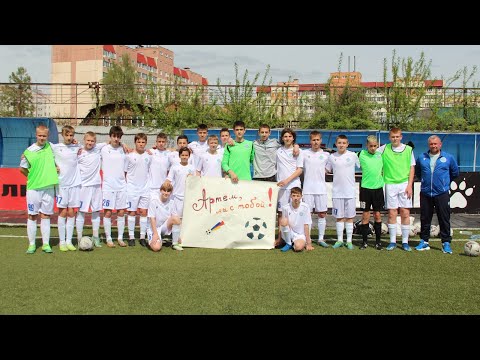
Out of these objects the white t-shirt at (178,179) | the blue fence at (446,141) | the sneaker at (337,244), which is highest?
the blue fence at (446,141)

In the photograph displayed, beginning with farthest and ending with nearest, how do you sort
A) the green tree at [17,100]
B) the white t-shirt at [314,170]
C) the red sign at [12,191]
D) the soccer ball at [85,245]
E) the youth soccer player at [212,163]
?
the green tree at [17,100] → the red sign at [12,191] → the youth soccer player at [212,163] → the white t-shirt at [314,170] → the soccer ball at [85,245]

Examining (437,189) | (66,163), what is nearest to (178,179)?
(66,163)

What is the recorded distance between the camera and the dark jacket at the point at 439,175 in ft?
28.9

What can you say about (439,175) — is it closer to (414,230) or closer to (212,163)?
(414,230)

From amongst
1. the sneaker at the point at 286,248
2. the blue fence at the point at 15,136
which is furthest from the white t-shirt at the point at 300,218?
the blue fence at the point at 15,136

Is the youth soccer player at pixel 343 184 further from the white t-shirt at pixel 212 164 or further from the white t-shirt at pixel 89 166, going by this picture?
the white t-shirt at pixel 89 166

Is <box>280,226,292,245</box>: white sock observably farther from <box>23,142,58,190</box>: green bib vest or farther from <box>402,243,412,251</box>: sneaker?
<box>23,142,58,190</box>: green bib vest

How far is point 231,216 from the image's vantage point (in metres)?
8.79

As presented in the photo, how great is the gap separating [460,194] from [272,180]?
6990 mm

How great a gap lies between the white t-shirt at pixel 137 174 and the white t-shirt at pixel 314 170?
2.91m

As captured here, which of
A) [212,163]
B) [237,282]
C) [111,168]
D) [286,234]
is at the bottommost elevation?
[237,282]

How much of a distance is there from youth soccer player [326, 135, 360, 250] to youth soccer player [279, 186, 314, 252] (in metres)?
0.66

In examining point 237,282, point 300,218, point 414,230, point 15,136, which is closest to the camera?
point 237,282

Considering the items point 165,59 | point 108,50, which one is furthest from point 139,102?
point 165,59
